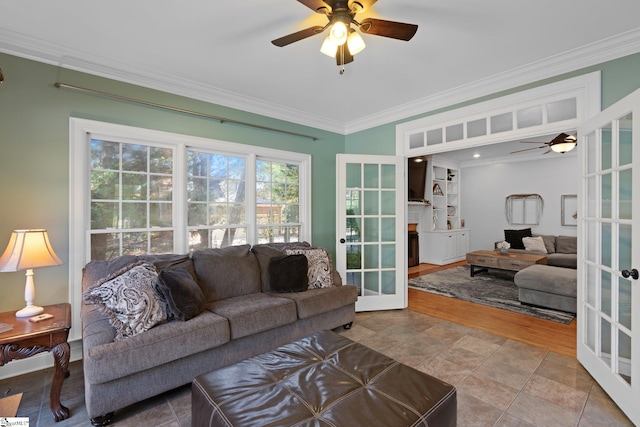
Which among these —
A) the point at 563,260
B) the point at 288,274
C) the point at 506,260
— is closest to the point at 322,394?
the point at 288,274

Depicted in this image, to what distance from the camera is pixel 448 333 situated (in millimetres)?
3248

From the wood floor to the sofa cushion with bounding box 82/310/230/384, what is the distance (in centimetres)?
279

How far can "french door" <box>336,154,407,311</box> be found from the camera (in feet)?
13.1

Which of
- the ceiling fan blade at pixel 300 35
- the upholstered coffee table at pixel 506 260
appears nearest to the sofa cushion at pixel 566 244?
the upholstered coffee table at pixel 506 260

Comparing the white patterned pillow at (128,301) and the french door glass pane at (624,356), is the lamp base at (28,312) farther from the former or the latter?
the french door glass pane at (624,356)

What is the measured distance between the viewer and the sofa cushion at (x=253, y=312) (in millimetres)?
2393

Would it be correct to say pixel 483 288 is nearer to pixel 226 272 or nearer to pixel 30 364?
pixel 226 272

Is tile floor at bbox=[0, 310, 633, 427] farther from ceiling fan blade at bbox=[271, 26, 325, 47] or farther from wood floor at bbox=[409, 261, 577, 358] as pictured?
ceiling fan blade at bbox=[271, 26, 325, 47]

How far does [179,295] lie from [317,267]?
4.82ft

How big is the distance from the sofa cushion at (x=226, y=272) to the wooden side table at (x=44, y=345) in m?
1.04

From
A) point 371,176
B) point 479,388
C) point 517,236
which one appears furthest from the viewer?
point 517,236

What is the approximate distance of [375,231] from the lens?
4.05m

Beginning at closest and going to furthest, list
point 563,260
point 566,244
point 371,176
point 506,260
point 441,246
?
point 371,176 → point 506,260 → point 563,260 → point 566,244 → point 441,246

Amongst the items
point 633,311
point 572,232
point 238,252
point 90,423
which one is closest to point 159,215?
point 238,252
